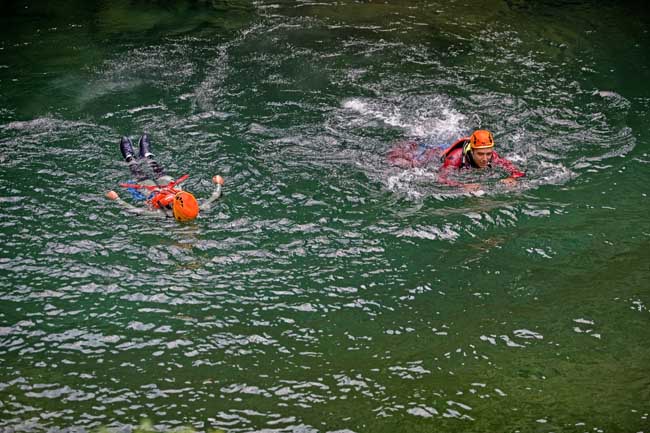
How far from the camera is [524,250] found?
9.23 meters

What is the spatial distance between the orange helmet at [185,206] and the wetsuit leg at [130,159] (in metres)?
1.45

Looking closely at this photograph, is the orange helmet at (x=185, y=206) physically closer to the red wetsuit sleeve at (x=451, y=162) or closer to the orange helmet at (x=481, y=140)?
the red wetsuit sleeve at (x=451, y=162)

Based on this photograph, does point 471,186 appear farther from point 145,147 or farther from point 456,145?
point 145,147

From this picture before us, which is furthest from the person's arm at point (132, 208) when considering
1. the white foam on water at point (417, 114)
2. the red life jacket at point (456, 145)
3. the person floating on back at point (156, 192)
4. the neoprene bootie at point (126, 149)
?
the white foam on water at point (417, 114)

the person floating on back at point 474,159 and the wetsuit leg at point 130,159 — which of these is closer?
the person floating on back at point 474,159

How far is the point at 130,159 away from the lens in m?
11.1

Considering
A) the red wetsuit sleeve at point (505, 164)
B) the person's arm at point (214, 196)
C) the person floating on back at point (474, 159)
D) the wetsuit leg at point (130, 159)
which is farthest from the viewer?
the red wetsuit sleeve at point (505, 164)

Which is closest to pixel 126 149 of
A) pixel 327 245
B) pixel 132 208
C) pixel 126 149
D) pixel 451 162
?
pixel 126 149

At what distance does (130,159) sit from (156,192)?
1034mm

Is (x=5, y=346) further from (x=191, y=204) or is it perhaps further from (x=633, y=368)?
(x=633, y=368)

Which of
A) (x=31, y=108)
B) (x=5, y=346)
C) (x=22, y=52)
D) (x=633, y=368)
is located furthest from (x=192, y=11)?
(x=633, y=368)

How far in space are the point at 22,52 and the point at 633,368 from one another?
14864 mm

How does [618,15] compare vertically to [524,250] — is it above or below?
above

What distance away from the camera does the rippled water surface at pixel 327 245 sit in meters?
6.94
